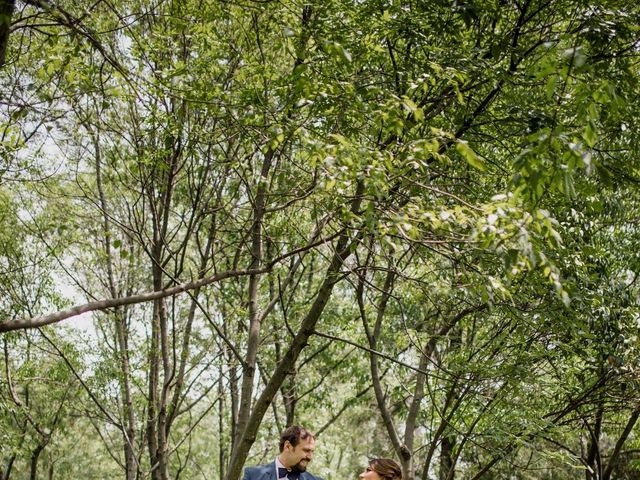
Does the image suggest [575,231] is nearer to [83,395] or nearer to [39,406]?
[83,395]

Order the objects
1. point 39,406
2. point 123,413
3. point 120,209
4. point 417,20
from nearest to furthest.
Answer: point 417,20 < point 120,209 < point 123,413 < point 39,406

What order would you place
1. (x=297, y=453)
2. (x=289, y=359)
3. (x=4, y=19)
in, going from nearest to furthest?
1. (x=4, y=19)
2. (x=297, y=453)
3. (x=289, y=359)

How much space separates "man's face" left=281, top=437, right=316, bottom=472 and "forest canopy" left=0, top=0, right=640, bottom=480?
853 millimetres

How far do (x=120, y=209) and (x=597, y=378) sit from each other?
8360 millimetres

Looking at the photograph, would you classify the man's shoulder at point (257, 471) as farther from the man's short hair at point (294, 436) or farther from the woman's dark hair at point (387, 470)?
the woman's dark hair at point (387, 470)

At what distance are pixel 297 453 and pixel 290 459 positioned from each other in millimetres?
81

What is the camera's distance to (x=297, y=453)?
562cm

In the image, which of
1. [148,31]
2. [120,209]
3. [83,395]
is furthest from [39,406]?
[148,31]

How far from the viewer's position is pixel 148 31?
9.14m

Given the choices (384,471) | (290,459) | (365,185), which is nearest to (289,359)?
(290,459)

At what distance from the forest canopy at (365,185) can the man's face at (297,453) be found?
853 mm

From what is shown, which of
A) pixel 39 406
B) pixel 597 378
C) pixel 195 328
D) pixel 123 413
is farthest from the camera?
pixel 39 406

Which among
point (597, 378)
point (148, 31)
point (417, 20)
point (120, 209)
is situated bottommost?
point (597, 378)

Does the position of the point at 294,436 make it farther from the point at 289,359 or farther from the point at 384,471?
the point at 289,359
